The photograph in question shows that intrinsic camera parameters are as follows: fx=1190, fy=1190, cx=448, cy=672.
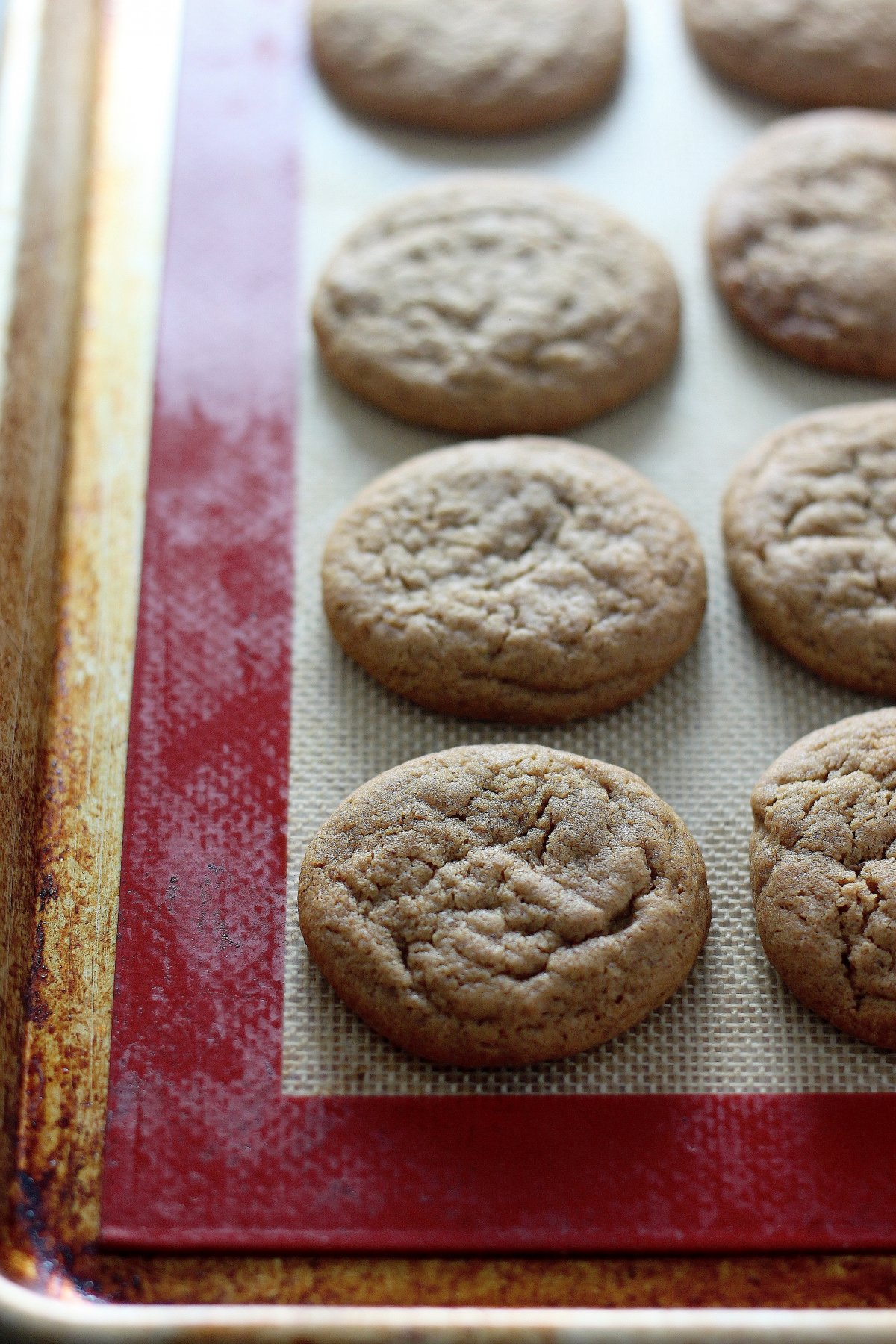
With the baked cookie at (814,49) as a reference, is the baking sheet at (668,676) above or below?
below

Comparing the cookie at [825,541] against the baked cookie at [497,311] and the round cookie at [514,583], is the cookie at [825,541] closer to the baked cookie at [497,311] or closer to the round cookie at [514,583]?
the round cookie at [514,583]

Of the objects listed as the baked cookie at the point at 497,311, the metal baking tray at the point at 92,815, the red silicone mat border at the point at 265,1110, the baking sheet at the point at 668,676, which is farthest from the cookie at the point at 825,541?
the metal baking tray at the point at 92,815

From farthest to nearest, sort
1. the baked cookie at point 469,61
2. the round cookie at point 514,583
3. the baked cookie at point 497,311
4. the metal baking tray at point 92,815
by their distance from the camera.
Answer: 1. the baked cookie at point 469,61
2. the baked cookie at point 497,311
3. the round cookie at point 514,583
4. the metal baking tray at point 92,815

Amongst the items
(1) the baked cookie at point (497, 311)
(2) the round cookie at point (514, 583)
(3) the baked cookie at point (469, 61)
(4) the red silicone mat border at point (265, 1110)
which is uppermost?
(3) the baked cookie at point (469, 61)

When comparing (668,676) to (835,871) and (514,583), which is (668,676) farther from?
(835,871)

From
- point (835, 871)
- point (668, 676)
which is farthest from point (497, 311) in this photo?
point (835, 871)

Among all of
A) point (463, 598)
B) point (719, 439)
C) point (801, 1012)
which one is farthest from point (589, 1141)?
point (719, 439)

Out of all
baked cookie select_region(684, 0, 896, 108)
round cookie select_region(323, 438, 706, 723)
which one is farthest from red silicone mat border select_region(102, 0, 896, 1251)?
baked cookie select_region(684, 0, 896, 108)

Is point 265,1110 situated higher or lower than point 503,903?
lower
